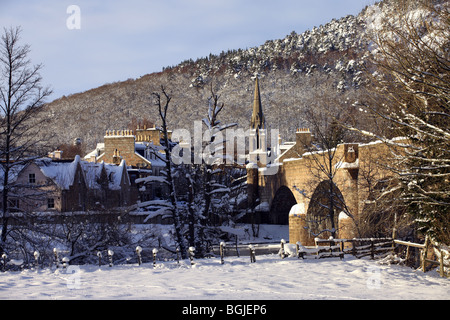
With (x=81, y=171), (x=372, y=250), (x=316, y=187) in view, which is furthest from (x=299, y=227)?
(x=81, y=171)

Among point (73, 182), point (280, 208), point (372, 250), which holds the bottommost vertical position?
point (372, 250)

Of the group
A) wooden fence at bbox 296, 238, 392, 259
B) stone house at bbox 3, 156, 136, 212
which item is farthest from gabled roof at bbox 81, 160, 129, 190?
wooden fence at bbox 296, 238, 392, 259

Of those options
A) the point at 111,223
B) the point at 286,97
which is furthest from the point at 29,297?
the point at 286,97

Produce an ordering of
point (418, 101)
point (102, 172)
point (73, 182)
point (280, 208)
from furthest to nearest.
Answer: point (280, 208) → point (102, 172) → point (73, 182) → point (418, 101)

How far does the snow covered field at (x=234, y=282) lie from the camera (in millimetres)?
14938

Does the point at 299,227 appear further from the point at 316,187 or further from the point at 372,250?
the point at 372,250

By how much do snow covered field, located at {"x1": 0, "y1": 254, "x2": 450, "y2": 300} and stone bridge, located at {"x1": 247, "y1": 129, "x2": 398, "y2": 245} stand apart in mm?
3559

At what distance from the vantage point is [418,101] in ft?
54.9

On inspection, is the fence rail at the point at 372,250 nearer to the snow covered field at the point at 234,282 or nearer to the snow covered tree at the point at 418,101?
the snow covered field at the point at 234,282

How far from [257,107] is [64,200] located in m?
41.0

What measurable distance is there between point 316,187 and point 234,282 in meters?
22.6

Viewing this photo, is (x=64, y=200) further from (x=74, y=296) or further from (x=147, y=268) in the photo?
(x=74, y=296)

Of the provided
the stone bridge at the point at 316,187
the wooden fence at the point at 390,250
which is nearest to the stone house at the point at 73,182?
the stone bridge at the point at 316,187

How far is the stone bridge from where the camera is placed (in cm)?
2997
